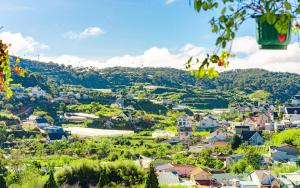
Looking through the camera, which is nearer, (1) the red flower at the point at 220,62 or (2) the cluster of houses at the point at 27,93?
(1) the red flower at the point at 220,62

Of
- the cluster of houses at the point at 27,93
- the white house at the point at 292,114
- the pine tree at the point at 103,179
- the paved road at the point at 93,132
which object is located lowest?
the paved road at the point at 93,132

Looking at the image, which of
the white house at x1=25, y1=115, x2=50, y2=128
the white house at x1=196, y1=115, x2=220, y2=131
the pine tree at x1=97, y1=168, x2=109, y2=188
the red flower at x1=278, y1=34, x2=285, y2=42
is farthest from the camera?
the white house at x1=196, y1=115, x2=220, y2=131

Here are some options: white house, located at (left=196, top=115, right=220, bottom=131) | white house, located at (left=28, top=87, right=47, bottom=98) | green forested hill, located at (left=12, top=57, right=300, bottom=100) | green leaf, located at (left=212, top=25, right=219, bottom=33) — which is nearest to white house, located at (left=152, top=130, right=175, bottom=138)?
white house, located at (left=196, top=115, right=220, bottom=131)

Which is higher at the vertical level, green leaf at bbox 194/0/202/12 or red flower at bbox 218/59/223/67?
green leaf at bbox 194/0/202/12

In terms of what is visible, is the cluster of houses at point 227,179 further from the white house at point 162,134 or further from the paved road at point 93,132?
the paved road at point 93,132

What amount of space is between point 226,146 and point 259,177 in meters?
15.2

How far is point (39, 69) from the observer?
10150 centimetres

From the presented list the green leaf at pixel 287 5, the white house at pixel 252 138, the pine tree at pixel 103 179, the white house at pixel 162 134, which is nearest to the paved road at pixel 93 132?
the white house at pixel 162 134

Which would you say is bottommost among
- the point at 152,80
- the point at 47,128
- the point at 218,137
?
the point at 218,137

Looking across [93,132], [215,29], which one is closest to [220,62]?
[215,29]

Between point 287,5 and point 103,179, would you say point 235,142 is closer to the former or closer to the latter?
point 103,179

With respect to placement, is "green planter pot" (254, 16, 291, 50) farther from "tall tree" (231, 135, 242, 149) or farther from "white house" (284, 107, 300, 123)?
"white house" (284, 107, 300, 123)

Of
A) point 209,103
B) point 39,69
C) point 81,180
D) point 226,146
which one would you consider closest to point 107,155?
point 226,146

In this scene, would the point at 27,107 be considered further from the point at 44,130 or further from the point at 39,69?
the point at 39,69
